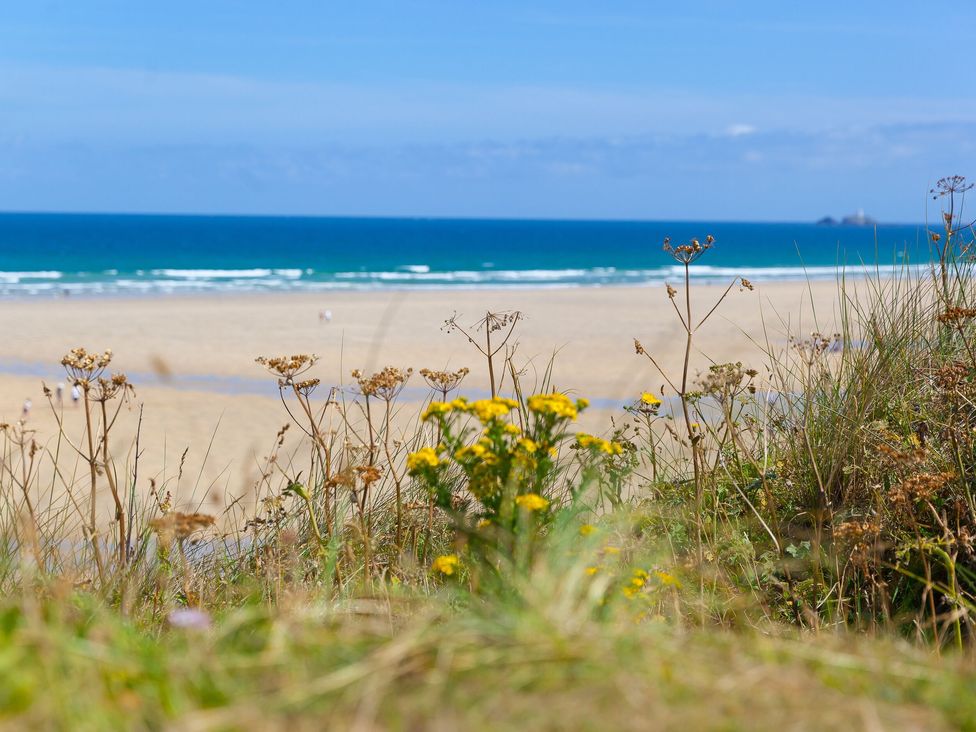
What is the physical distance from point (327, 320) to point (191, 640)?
22.2 m

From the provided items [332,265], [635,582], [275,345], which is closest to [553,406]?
[635,582]

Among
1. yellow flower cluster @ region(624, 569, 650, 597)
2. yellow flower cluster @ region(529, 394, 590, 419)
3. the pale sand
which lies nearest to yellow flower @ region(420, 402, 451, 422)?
yellow flower cluster @ region(529, 394, 590, 419)

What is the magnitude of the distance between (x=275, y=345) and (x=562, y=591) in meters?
17.8

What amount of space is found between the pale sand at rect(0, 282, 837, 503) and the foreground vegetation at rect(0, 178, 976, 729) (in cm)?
84

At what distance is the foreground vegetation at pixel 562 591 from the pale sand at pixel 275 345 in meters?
0.84

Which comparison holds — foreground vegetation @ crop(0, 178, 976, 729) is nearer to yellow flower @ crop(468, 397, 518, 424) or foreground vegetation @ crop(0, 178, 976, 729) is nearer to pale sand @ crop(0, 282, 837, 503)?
yellow flower @ crop(468, 397, 518, 424)

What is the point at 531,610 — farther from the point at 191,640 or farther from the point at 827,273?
the point at 827,273

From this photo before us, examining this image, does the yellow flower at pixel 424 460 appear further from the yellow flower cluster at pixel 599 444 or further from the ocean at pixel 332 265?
the ocean at pixel 332 265

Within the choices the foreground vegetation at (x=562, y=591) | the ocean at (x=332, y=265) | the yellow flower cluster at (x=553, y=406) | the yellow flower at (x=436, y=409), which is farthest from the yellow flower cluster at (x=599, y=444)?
the ocean at (x=332, y=265)

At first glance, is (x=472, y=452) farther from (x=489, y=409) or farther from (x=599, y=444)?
(x=599, y=444)

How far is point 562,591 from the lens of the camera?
5.48 ft

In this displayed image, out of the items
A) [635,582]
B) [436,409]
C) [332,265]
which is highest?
[332,265]

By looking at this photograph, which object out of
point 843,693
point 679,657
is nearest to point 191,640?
point 679,657

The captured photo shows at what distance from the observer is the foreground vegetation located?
137 cm
